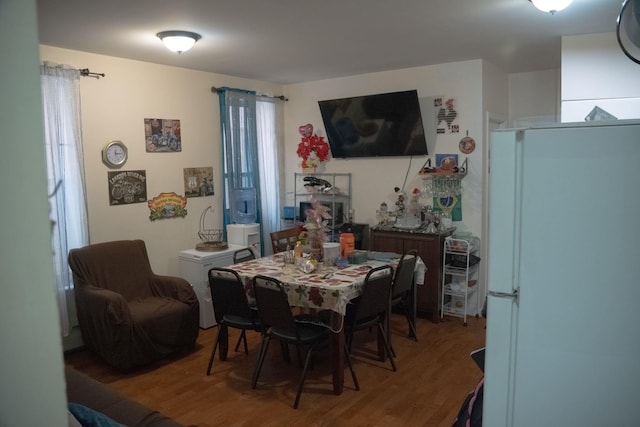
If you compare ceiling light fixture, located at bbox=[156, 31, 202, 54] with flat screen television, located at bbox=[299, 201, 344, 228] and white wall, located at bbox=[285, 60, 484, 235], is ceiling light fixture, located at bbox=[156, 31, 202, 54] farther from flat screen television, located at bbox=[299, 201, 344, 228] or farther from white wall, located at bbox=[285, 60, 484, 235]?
flat screen television, located at bbox=[299, 201, 344, 228]

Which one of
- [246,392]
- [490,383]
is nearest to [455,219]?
[246,392]

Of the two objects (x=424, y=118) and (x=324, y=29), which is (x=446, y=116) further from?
(x=324, y=29)

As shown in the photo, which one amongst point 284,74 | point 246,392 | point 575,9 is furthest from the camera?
point 284,74

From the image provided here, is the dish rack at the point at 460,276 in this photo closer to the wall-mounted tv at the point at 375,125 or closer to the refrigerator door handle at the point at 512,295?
the wall-mounted tv at the point at 375,125

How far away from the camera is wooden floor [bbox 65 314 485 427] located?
2.93 meters

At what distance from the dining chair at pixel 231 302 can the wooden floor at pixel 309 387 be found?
0.32 metres

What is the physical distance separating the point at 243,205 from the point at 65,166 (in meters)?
1.98

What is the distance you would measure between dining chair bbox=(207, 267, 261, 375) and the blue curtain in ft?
6.04

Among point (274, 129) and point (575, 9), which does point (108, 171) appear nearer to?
point (274, 129)

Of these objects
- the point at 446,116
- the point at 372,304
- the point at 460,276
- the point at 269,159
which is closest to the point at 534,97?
the point at 446,116

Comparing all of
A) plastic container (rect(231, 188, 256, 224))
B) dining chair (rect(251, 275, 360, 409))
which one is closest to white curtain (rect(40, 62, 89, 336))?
plastic container (rect(231, 188, 256, 224))

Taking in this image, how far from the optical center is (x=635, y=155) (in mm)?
949

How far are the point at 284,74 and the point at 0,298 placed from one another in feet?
16.7

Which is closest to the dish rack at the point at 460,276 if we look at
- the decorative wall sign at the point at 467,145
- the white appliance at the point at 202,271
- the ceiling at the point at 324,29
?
the decorative wall sign at the point at 467,145
